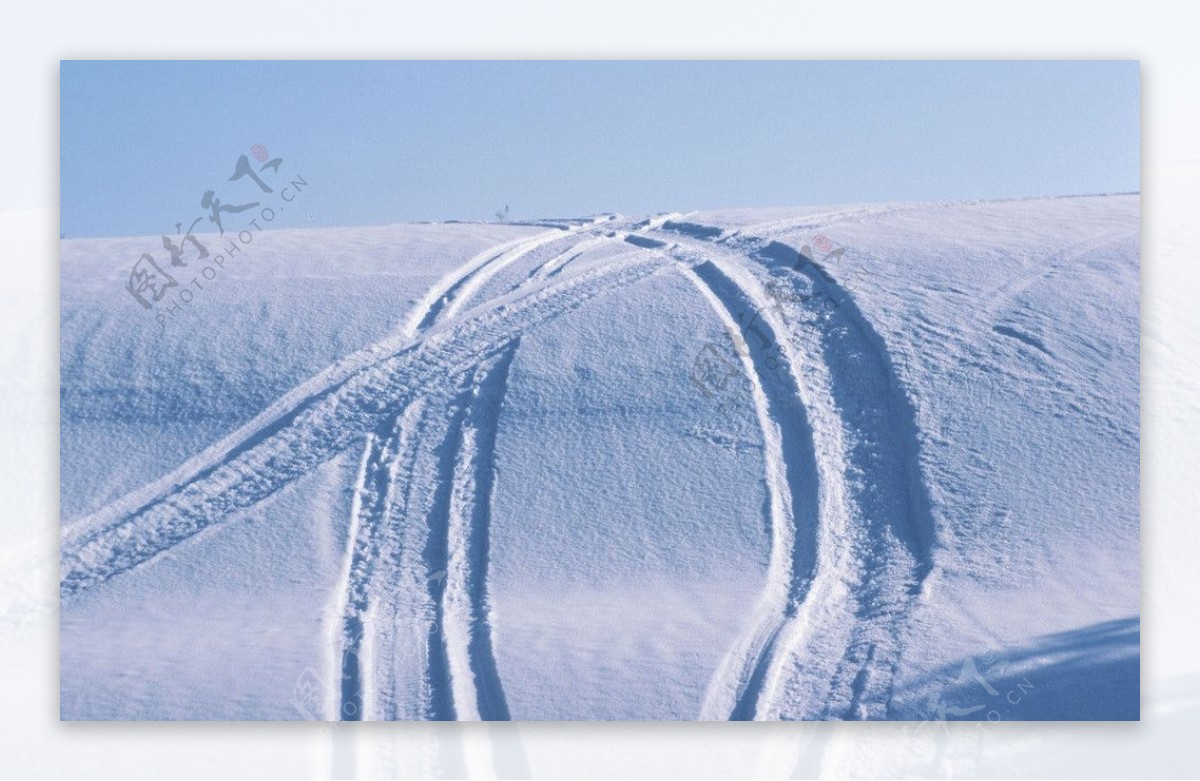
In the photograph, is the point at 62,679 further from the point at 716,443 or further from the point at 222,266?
the point at 716,443

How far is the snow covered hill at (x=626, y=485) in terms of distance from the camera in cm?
493

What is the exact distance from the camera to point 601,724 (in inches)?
194

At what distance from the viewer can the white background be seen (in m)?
4.91

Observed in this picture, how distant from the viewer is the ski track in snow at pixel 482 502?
4.93 m

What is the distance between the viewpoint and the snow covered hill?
4934 millimetres

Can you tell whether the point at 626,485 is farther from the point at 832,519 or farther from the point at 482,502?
the point at 832,519

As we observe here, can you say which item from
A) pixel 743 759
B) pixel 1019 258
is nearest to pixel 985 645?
pixel 743 759

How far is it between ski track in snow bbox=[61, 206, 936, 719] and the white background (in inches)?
8.8

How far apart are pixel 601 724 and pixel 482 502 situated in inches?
45.1

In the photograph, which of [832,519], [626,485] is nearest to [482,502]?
[626,485]

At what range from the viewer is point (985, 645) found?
16.2 ft

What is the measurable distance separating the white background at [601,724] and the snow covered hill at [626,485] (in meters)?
0.11

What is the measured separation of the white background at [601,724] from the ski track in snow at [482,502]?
22 cm

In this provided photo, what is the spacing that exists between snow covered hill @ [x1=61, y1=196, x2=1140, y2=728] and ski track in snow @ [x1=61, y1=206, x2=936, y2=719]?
14 mm
